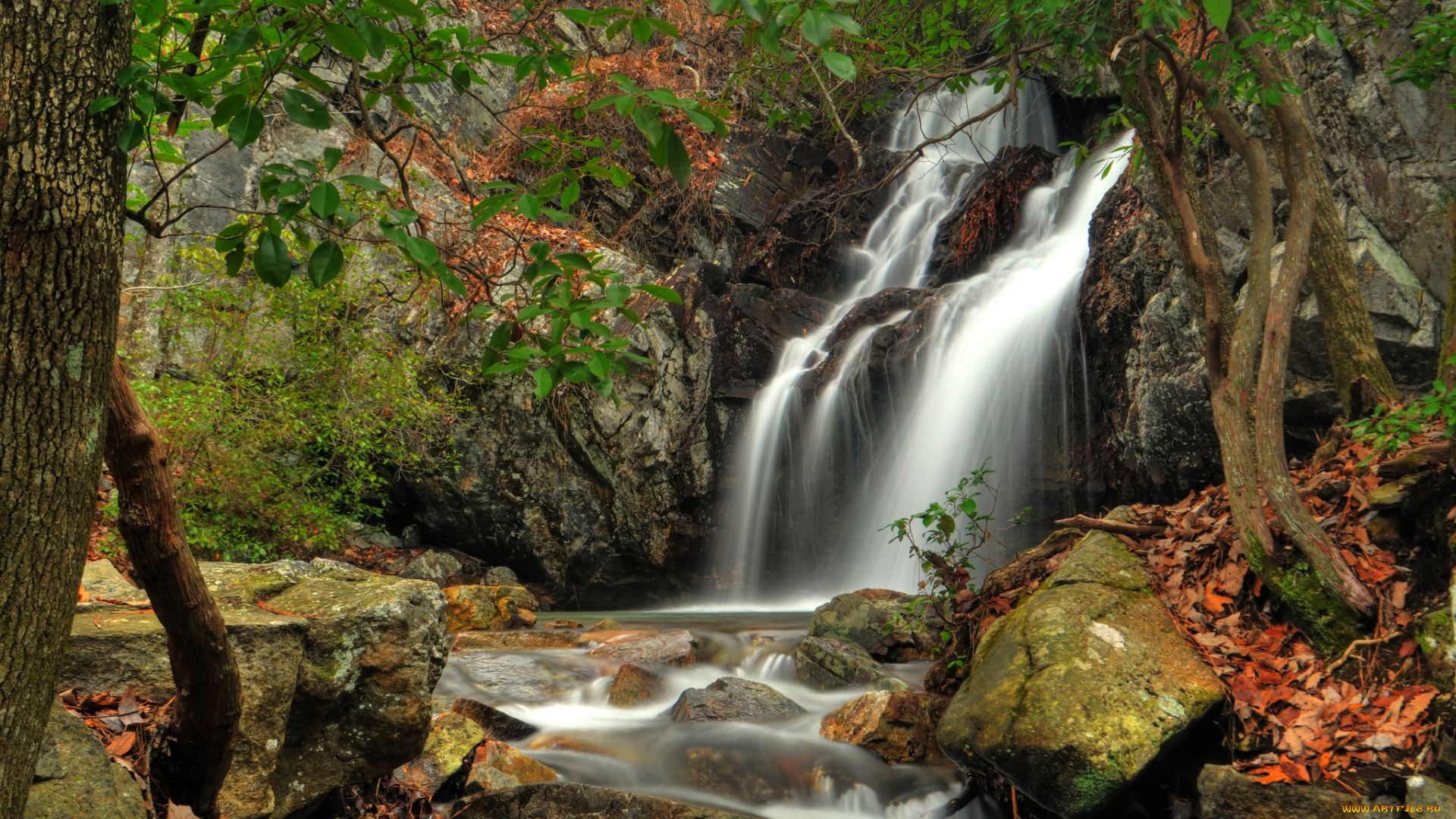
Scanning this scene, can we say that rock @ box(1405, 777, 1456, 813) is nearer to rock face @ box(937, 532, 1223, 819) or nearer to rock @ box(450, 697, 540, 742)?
rock face @ box(937, 532, 1223, 819)

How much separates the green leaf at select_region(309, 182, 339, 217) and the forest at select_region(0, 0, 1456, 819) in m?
0.08

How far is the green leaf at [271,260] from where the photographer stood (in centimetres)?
176

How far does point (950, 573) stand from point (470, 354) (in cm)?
782

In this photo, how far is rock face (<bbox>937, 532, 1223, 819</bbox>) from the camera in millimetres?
3689

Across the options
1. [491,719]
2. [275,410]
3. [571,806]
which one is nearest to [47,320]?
[571,806]

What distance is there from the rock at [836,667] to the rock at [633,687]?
3.95ft

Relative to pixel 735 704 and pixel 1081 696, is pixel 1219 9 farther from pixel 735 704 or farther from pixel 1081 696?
pixel 735 704

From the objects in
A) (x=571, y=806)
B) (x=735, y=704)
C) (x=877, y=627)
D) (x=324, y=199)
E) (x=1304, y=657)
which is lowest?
(x=735, y=704)

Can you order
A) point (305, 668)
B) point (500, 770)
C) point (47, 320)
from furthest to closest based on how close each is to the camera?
point (500, 770) < point (305, 668) < point (47, 320)

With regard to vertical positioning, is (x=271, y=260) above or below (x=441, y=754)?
above

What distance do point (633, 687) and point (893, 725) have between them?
229cm

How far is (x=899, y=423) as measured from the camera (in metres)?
11.1

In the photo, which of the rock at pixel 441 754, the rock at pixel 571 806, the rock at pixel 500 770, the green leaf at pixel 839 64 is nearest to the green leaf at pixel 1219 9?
the green leaf at pixel 839 64

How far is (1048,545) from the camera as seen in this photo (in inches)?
234
